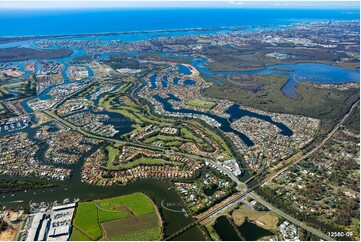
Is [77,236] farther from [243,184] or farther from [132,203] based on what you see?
[243,184]

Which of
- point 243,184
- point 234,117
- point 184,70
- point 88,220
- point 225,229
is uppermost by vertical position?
point 184,70

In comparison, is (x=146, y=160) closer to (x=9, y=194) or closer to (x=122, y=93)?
(x=9, y=194)

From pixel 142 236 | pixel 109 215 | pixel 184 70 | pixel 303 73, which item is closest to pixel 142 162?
pixel 109 215

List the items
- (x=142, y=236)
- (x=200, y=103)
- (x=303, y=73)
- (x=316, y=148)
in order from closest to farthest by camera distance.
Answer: (x=142, y=236) → (x=316, y=148) → (x=200, y=103) → (x=303, y=73)

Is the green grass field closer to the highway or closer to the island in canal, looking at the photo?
the island in canal

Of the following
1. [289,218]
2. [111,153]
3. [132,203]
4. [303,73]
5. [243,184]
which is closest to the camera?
[289,218]

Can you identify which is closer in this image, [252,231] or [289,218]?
[252,231]

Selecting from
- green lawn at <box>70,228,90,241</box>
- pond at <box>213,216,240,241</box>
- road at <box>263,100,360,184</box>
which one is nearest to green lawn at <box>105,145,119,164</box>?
green lawn at <box>70,228,90,241</box>

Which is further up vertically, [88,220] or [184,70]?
[184,70]

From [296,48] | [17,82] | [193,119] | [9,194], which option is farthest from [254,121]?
[296,48]
